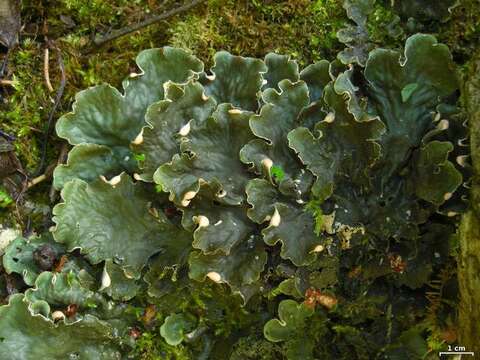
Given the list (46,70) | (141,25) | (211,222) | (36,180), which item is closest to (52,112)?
(46,70)

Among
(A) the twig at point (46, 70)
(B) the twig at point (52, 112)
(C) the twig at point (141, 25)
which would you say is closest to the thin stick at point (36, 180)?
(B) the twig at point (52, 112)

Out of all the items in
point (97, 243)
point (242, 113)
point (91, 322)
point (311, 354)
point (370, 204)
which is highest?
point (242, 113)

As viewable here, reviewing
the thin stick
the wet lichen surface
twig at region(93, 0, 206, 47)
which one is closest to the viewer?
the wet lichen surface

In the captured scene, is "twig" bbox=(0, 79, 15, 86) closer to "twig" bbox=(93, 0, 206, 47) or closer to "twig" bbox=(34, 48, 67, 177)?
"twig" bbox=(34, 48, 67, 177)

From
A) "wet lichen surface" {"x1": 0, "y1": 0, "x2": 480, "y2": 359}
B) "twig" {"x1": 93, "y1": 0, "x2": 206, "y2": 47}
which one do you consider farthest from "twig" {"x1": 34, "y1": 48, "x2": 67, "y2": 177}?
"twig" {"x1": 93, "y1": 0, "x2": 206, "y2": 47}

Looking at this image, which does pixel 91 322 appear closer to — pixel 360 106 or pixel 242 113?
pixel 242 113

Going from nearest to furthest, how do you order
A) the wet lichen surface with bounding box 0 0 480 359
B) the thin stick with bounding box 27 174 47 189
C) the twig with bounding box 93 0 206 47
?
the wet lichen surface with bounding box 0 0 480 359, the twig with bounding box 93 0 206 47, the thin stick with bounding box 27 174 47 189

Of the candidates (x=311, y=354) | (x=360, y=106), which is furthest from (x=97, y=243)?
(x=360, y=106)
